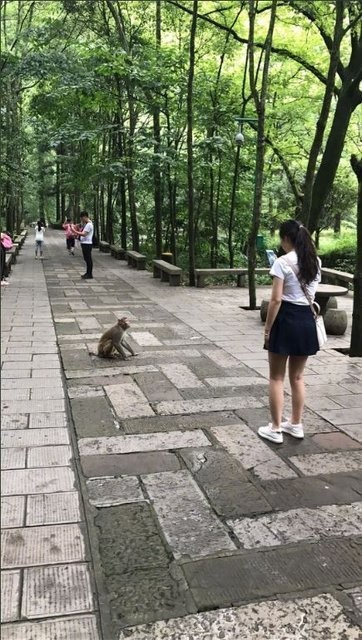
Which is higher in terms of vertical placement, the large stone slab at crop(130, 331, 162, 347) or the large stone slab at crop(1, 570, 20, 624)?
the large stone slab at crop(130, 331, 162, 347)

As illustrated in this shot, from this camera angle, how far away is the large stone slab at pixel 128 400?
15.3ft

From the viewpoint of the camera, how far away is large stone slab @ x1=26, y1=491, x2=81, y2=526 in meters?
2.97

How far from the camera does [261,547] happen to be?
9.17 feet

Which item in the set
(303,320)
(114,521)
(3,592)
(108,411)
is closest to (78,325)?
(108,411)

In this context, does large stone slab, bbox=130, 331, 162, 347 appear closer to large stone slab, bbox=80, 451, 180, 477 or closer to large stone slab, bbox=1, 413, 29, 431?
A: large stone slab, bbox=1, 413, 29, 431

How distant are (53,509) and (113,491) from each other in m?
0.38

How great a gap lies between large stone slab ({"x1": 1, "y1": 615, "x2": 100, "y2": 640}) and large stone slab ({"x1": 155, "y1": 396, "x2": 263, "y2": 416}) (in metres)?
→ 2.45

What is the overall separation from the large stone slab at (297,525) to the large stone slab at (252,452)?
1.50 ft

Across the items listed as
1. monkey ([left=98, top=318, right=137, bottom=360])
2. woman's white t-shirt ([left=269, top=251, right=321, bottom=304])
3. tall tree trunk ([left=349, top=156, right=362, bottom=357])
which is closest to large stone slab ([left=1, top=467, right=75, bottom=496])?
woman's white t-shirt ([left=269, top=251, right=321, bottom=304])

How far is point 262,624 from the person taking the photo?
2.27m

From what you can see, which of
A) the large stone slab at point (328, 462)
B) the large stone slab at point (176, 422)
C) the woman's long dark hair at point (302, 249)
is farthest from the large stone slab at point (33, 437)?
the woman's long dark hair at point (302, 249)

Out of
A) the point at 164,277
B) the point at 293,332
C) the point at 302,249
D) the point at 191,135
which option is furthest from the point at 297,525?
the point at 164,277

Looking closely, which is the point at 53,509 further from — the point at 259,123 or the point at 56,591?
the point at 259,123

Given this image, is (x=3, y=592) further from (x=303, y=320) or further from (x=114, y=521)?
(x=303, y=320)
